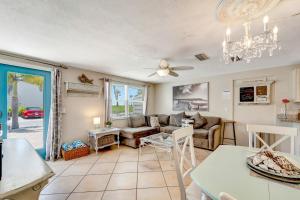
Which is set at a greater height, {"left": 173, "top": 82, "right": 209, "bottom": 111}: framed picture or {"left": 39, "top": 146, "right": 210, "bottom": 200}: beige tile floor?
{"left": 173, "top": 82, "right": 209, "bottom": 111}: framed picture

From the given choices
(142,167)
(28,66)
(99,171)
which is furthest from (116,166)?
(28,66)

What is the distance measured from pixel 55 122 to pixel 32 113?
1.92 feet

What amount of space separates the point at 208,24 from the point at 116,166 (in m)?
2.91

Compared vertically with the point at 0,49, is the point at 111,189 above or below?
below

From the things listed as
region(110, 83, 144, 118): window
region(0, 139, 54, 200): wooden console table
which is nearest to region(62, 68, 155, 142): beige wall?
region(110, 83, 144, 118): window

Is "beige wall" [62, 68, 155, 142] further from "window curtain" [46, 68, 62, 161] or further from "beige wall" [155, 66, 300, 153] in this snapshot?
"beige wall" [155, 66, 300, 153]

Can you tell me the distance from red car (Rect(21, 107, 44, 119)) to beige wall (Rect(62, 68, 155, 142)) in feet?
1.66

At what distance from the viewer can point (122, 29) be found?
1.89 meters

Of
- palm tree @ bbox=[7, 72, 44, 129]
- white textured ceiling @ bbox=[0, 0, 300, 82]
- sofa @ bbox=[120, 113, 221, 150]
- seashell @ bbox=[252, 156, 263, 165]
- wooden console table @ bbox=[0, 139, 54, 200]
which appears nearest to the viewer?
wooden console table @ bbox=[0, 139, 54, 200]

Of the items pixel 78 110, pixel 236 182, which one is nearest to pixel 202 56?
pixel 236 182

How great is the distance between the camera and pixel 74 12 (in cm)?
155

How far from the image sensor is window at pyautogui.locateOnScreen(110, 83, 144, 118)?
4863mm

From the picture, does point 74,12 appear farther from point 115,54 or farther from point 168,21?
point 115,54

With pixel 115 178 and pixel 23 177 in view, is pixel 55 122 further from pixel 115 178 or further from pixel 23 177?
pixel 23 177
